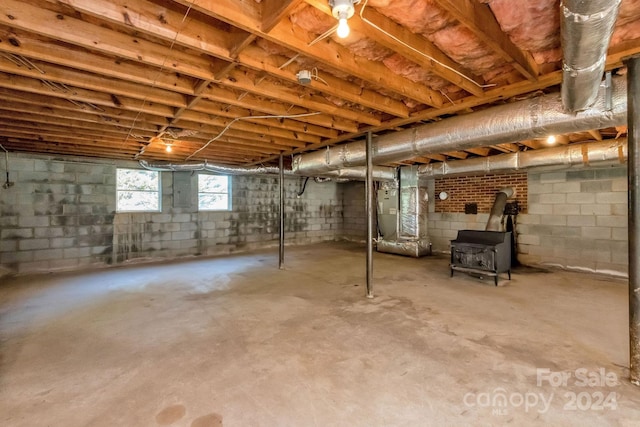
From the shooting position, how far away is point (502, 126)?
2553 mm

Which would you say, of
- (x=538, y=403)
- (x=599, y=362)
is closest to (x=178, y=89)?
(x=538, y=403)

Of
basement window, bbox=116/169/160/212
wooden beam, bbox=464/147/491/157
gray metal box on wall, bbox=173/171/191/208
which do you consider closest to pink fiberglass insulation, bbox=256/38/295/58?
wooden beam, bbox=464/147/491/157

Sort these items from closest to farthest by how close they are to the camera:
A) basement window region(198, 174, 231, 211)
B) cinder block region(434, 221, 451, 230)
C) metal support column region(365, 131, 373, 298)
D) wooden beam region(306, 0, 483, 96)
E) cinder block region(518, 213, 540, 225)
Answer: wooden beam region(306, 0, 483, 96) → metal support column region(365, 131, 373, 298) → cinder block region(518, 213, 540, 225) → cinder block region(434, 221, 451, 230) → basement window region(198, 174, 231, 211)

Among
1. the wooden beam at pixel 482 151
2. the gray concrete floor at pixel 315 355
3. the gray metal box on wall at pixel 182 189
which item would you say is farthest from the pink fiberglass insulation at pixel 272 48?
the gray metal box on wall at pixel 182 189

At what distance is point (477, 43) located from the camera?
5.96ft

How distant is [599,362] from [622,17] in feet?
7.12

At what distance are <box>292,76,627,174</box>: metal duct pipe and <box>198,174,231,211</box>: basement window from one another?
399 cm

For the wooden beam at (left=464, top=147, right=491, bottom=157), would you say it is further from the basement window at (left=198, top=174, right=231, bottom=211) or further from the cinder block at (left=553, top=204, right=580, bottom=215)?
the basement window at (left=198, top=174, right=231, bottom=211)

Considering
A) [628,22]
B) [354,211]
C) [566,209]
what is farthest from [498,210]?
[354,211]

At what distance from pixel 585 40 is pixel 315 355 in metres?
2.34

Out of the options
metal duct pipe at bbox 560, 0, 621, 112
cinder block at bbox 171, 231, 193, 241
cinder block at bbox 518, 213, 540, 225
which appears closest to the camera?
metal duct pipe at bbox 560, 0, 621, 112

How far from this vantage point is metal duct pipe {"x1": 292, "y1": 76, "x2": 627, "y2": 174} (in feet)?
7.04

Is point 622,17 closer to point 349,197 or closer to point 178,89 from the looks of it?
point 178,89

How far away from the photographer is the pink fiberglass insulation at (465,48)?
1.73 m
